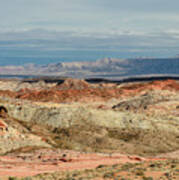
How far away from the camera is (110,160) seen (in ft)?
126

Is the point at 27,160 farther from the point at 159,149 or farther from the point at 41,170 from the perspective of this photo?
→ the point at 159,149

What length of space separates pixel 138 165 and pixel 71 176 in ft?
19.8

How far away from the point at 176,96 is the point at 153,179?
112m

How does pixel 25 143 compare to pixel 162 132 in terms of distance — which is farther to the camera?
pixel 162 132

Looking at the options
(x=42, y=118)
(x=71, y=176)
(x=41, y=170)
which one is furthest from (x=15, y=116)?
(x=71, y=176)

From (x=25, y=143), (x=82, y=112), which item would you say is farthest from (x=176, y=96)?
(x=25, y=143)

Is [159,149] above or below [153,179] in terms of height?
below

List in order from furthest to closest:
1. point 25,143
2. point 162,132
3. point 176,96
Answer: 1. point 176,96
2. point 162,132
3. point 25,143

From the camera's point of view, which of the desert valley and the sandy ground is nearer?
the desert valley

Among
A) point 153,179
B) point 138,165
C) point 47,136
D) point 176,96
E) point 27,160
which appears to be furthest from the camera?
point 176,96

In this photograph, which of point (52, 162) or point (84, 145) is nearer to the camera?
point (52, 162)

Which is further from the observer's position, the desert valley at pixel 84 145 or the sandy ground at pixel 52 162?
the sandy ground at pixel 52 162

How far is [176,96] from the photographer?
13612 centimetres

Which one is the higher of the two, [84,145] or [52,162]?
[52,162]
